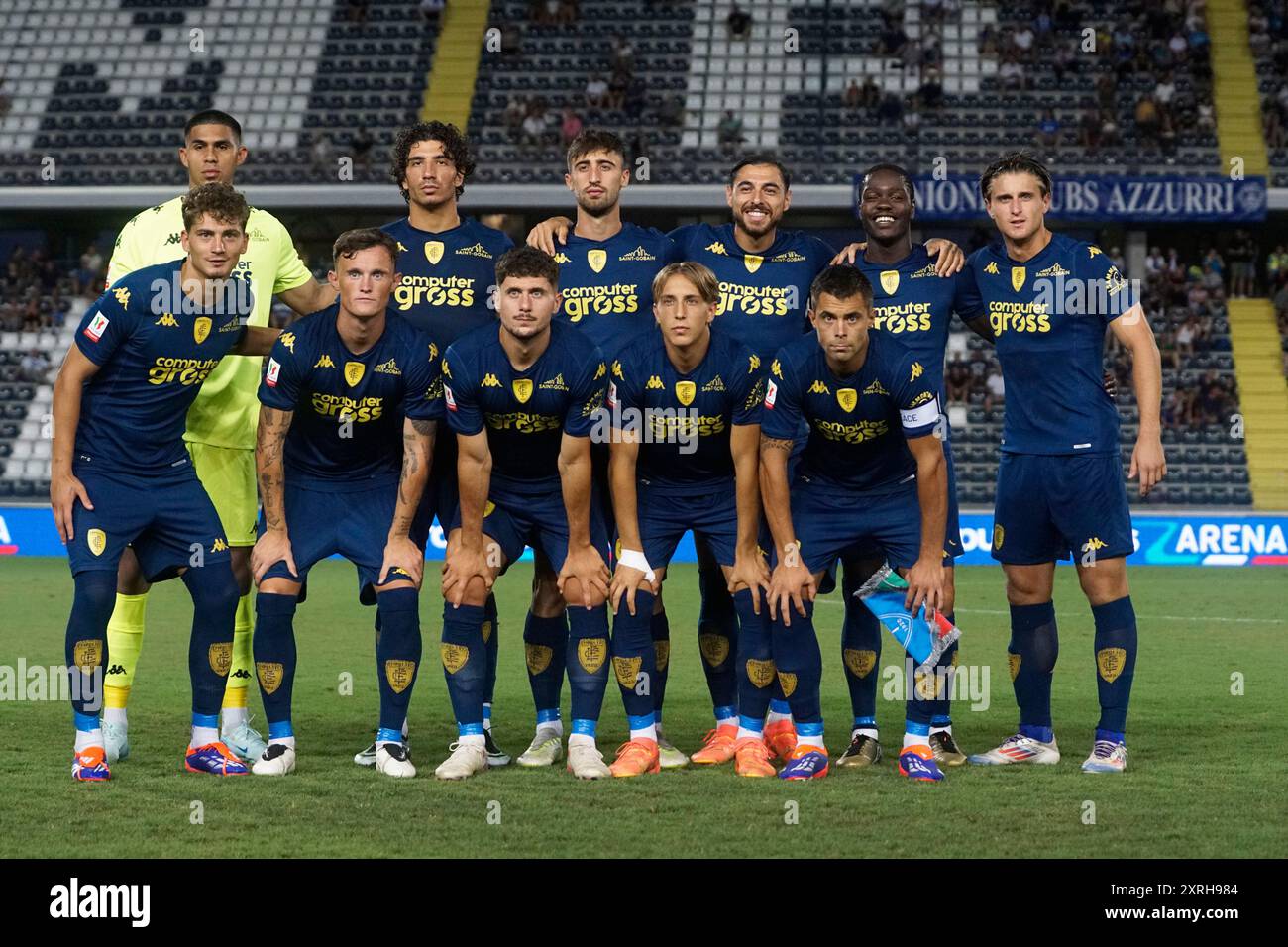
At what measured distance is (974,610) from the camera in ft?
46.0

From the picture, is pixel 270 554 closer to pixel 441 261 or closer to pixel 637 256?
pixel 441 261

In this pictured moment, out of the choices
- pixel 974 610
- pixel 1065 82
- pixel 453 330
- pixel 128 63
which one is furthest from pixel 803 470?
pixel 128 63

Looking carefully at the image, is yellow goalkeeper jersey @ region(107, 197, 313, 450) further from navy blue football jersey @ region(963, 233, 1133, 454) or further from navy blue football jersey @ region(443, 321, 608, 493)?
navy blue football jersey @ region(963, 233, 1133, 454)

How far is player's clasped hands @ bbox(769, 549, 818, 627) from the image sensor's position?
631 centimetres

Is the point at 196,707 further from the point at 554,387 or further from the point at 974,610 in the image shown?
the point at 974,610

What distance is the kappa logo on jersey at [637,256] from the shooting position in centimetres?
695

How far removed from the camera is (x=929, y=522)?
625 cm

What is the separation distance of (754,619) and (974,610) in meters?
7.93

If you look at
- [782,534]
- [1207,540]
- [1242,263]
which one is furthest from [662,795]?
[1242,263]

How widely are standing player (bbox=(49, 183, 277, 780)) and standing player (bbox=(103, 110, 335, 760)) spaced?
1.80 ft

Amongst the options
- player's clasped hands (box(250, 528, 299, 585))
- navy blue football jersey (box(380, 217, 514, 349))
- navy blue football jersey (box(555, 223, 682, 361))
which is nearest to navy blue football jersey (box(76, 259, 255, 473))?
player's clasped hands (box(250, 528, 299, 585))

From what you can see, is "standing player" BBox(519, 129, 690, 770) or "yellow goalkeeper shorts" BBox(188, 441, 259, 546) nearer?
"standing player" BBox(519, 129, 690, 770)

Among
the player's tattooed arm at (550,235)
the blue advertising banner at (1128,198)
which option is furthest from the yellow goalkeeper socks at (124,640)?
the blue advertising banner at (1128,198)

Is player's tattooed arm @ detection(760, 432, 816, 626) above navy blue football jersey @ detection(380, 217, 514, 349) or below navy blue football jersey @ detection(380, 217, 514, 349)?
below
